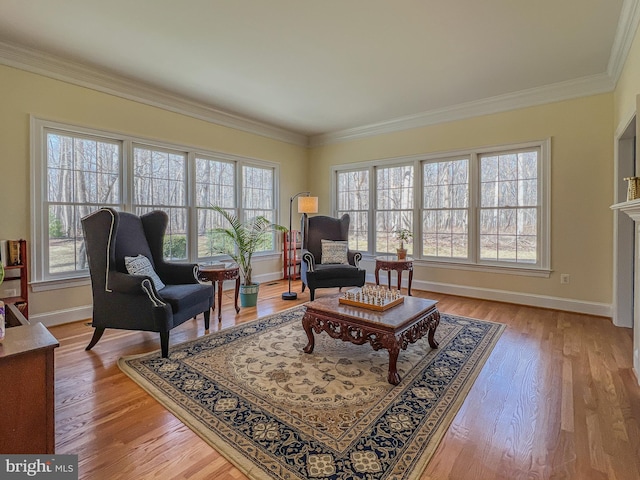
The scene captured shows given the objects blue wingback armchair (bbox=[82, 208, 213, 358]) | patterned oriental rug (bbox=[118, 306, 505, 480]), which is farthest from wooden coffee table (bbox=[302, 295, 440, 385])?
blue wingback armchair (bbox=[82, 208, 213, 358])

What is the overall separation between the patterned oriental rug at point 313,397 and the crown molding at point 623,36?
292cm

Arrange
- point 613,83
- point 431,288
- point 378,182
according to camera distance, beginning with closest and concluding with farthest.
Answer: point 613,83, point 431,288, point 378,182

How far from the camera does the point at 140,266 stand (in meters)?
2.99

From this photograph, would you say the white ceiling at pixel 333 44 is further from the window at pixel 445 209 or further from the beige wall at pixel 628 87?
the window at pixel 445 209

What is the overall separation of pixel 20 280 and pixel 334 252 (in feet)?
12.2

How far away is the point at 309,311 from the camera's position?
2799 mm

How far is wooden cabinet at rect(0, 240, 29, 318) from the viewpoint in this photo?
3.14m

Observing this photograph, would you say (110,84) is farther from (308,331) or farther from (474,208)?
(474,208)

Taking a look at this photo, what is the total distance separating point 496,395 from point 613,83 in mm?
3997

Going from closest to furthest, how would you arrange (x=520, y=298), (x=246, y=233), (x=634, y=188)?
(x=634, y=188), (x=520, y=298), (x=246, y=233)

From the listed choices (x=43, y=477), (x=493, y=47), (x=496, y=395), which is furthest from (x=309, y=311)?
(x=493, y=47)

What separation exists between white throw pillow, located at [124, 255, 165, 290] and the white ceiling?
6.81ft

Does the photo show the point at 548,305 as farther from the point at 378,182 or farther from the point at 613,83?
the point at 378,182

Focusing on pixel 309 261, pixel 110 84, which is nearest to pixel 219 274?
pixel 309 261
